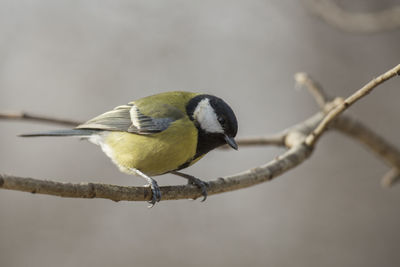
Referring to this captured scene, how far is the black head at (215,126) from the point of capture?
2478mm

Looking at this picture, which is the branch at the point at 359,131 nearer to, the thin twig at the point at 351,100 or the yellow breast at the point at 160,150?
the thin twig at the point at 351,100

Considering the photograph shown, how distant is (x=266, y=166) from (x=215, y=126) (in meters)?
0.34

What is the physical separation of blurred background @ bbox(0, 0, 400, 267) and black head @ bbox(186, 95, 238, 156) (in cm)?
215

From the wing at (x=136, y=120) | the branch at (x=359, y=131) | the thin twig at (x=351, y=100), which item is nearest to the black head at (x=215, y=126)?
the wing at (x=136, y=120)

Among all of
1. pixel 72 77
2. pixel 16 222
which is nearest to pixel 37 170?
pixel 16 222

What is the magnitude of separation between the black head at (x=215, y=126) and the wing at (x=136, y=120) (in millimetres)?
137

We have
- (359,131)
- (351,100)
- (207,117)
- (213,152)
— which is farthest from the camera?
(213,152)

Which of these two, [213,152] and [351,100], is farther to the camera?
[213,152]

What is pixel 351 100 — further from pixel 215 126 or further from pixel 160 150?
pixel 160 150

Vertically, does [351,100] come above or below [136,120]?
above

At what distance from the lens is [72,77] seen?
526 centimetres

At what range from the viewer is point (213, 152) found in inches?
195

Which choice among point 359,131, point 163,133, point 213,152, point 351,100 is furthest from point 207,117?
point 213,152

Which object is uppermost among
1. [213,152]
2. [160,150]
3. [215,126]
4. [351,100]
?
[351,100]
